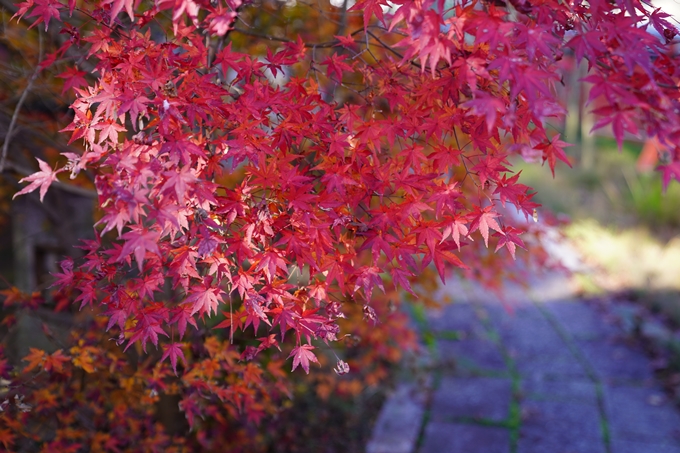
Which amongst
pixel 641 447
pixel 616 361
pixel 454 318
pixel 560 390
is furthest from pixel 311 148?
pixel 454 318

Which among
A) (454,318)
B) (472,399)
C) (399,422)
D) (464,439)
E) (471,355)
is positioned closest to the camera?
(464,439)

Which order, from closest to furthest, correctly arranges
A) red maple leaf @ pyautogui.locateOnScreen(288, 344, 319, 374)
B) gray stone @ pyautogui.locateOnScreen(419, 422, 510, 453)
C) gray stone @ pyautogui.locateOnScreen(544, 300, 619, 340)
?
red maple leaf @ pyautogui.locateOnScreen(288, 344, 319, 374), gray stone @ pyautogui.locateOnScreen(419, 422, 510, 453), gray stone @ pyautogui.locateOnScreen(544, 300, 619, 340)

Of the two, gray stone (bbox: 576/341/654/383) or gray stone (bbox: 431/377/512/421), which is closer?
gray stone (bbox: 431/377/512/421)

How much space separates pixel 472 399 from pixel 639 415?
100 centimetres

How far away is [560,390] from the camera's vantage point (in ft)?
11.8

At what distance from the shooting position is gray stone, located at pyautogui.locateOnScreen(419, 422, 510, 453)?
3.08m

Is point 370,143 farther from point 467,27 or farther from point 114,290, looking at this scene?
point 114,290

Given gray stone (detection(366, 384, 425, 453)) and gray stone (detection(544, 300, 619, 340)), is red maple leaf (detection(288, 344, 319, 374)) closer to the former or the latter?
gray stone (detection(366, 384, 425, 453))

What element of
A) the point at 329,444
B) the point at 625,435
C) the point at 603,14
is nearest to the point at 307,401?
the point at 329,444

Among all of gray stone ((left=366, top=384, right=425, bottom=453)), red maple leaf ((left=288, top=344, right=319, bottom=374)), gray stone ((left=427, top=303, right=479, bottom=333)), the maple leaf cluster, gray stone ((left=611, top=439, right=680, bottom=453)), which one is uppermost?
the maple leaf cluster

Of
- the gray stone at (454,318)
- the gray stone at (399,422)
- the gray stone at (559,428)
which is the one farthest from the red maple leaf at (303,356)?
the gray stone at (454,318)

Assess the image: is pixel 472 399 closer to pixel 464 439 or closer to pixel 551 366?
pixel 464 439

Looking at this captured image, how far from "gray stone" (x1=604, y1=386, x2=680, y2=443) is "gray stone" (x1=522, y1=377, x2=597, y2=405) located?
108 mm

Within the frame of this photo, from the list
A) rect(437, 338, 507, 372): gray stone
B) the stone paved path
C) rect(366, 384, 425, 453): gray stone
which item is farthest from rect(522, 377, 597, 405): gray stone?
rect(366, 384, 425, 453): gray stone
